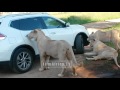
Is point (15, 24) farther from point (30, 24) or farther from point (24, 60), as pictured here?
point (24, 60)

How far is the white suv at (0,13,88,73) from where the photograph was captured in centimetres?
928

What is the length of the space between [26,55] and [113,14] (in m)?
19.8

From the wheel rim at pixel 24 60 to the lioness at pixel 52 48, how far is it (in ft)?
1.34

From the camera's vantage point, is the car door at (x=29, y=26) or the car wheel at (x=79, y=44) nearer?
the car door at (x=29, y=26)

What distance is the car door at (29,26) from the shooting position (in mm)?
9861

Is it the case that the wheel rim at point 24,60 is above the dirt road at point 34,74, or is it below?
above

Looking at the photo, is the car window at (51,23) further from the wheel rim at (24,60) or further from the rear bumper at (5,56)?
the rear bumper at (5,56)

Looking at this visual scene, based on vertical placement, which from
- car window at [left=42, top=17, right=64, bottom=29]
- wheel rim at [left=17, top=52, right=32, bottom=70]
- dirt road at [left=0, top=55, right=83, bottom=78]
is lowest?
dirt road at [left=0, top=55, right=83, bottom=78]

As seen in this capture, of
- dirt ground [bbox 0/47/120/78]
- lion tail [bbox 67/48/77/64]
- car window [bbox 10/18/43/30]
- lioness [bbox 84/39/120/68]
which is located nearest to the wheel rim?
dirt ground [bbox 0/47/120/78]

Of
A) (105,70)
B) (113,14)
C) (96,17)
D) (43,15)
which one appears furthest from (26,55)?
(113,14)

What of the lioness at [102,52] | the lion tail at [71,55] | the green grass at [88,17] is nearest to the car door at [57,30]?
the lioness at [102,52]

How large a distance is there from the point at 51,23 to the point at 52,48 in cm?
178

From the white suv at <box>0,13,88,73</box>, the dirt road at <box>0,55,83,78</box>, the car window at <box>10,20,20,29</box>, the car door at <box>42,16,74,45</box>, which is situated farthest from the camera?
the car door at <box>42,16,74,45</box>

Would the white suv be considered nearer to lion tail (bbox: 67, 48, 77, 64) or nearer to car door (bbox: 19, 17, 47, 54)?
car door (bbox: 19, 17, 47, 54)
